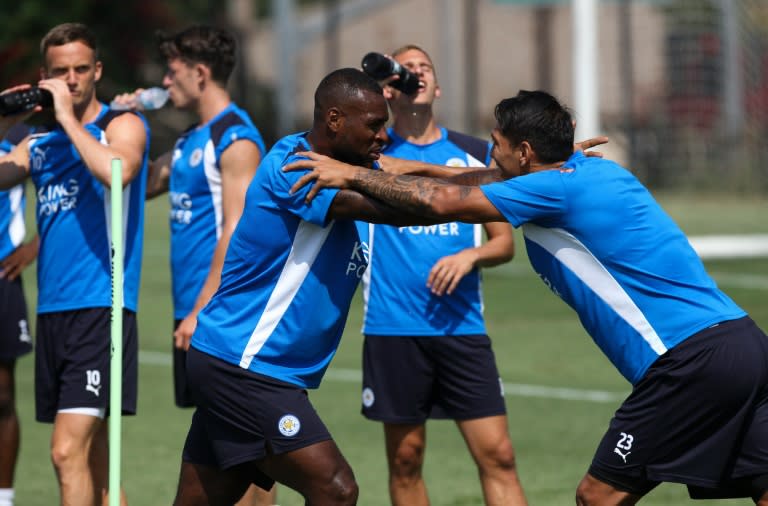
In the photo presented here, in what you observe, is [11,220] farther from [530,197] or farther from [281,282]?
[530,197]

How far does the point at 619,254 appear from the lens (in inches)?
228

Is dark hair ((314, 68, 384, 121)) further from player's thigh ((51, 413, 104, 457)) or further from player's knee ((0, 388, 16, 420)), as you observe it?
player's knee ((0, 388, 16, 420))

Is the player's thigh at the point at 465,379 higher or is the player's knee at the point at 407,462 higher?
the player's thigh at the point at 465,379

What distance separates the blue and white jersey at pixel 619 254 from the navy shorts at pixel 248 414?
116 centimetres

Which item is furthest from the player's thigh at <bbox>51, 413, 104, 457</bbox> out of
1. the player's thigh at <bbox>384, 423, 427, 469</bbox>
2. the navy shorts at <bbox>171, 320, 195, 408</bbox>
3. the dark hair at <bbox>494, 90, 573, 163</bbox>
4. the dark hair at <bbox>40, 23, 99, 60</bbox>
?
the dark hair at <bbox>494, 90, 573, 163</bbox>

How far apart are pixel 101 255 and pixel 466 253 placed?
1.94 metres

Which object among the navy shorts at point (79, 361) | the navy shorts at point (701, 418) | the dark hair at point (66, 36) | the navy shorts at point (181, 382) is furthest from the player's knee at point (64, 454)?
the navy shorts at point (701, 418)

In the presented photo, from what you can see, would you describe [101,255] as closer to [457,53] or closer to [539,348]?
[539,348]

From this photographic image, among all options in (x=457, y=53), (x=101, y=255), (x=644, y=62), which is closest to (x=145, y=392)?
(x=101, y=255)

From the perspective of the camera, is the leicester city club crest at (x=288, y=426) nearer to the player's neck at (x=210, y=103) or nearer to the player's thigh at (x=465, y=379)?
the player's thigh at (x=465, y=379)

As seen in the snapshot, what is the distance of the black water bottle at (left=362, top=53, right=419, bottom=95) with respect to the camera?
7.00m

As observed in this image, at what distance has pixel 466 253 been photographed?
25.0 ft

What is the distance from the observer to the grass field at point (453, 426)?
8727 millimetres

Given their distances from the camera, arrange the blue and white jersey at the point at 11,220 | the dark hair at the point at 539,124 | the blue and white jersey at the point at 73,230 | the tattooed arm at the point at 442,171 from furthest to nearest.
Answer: the blue and white jersey at the point at 11,220 < the blue and white jersey at the point at 73,230 < the tattooed arm at the point at 442,171 < the dark hair at the point at 539,124
